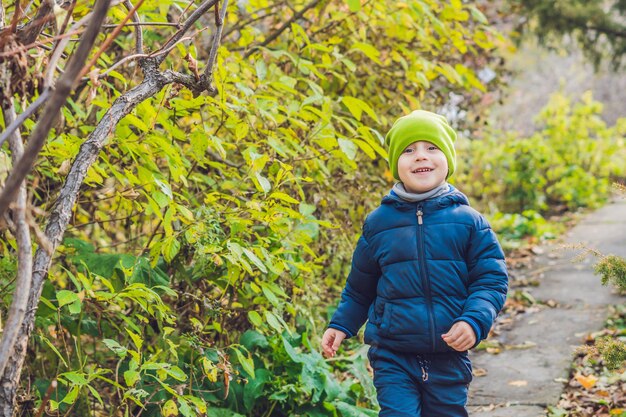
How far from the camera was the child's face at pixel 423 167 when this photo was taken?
8.94ft

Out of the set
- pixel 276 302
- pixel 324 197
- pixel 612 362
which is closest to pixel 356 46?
pixel 324 197

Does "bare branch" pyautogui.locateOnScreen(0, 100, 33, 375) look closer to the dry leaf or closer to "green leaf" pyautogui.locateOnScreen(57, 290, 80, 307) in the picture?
"green leaf" pyautogui.locateOnScreen(57, 290, 80, 307)

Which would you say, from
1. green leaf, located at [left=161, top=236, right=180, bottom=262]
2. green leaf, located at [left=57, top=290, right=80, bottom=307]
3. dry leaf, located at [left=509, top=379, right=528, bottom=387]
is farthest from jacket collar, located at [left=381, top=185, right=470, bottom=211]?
dry leaf, located at [left=509, top=379, right=528, bottom=387]

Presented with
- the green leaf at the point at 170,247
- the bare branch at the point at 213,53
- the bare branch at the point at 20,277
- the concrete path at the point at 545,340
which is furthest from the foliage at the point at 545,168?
the bare branch at the point at 20,277

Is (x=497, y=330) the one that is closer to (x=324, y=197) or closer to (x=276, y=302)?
(x=324, y=197)

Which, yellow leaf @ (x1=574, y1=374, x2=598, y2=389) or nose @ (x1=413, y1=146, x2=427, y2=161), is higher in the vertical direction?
nose @ (x1=413, y1=146, x2=427, y2=161)

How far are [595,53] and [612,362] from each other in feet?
20.7

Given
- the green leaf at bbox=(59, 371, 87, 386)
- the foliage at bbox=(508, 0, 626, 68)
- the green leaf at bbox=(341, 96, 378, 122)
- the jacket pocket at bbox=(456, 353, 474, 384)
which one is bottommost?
the green leaf at bbox=(59, 371, 87, 386)

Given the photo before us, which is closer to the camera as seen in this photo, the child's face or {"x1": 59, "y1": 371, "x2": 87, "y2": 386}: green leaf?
{"x1": 59, "y1": 371, "x2": 87, "y2": 386}: green leaf

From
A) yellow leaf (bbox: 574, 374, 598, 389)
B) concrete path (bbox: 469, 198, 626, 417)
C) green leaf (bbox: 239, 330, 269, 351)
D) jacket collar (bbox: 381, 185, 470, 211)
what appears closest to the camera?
jacket collar (bbox: 381, 185, 470, 211)

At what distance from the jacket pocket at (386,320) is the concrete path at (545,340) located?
25.5 inches

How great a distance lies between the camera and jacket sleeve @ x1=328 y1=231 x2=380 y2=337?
2.80 meters

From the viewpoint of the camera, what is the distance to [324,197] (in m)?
4.07

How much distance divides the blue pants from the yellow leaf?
1.51 meters
